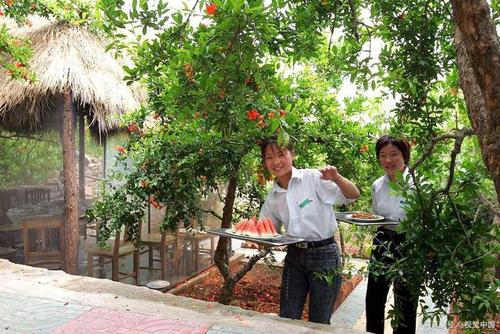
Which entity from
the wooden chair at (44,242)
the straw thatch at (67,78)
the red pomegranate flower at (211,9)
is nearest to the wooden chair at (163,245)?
the wooden chair at (44,242)

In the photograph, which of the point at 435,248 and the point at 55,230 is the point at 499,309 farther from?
the point at 55,230

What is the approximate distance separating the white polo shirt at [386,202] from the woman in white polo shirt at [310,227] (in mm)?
398

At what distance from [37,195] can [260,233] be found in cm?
674

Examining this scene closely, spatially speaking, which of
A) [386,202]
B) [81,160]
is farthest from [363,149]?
[81,160]

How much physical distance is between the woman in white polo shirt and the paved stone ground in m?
0.17

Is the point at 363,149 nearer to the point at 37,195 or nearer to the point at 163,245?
→ the point at 163,245

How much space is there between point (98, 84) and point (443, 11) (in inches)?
166

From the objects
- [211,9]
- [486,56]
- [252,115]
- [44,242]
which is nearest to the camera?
[486,56]

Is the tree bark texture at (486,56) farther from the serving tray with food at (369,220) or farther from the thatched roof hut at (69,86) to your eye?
the thatched roof hut at (69,86)

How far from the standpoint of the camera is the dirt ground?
4.46 m

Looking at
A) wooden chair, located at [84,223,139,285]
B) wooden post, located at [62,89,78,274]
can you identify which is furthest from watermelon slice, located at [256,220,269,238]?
wooden post, located at [62,89,78,274]

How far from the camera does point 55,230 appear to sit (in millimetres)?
6375

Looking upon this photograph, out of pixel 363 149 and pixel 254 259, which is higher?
pixel 363 149

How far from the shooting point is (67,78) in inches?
198
